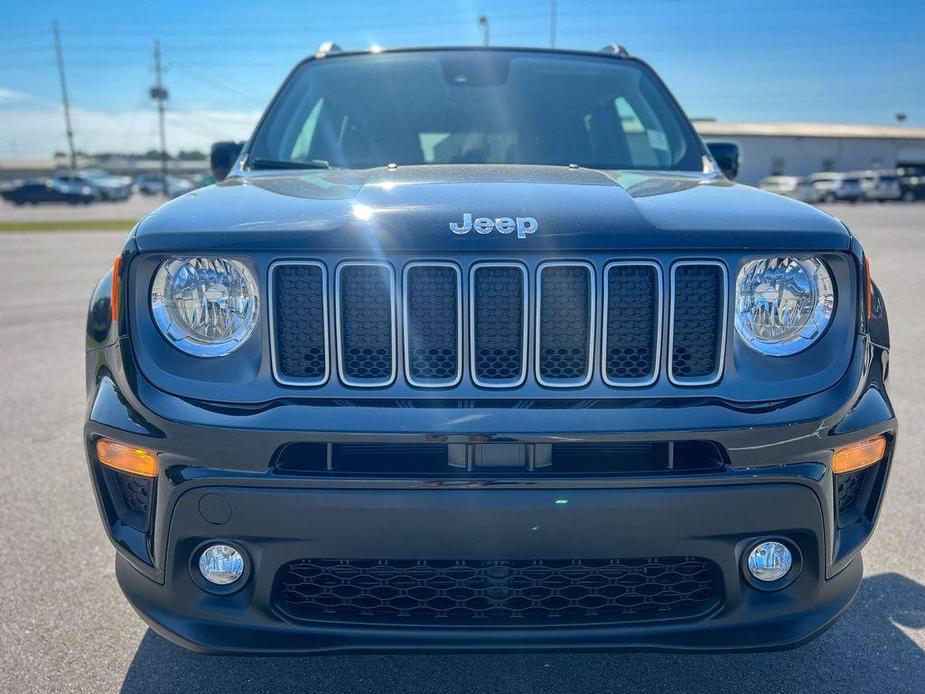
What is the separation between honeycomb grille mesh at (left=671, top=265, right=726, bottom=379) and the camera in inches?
72.1

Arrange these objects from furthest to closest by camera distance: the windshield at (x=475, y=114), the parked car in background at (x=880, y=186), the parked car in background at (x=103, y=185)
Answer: the parked car in background at (x=103, y=185) < the parked car in background at (x=880, y=186) < the windshield at (x=475, y=114)

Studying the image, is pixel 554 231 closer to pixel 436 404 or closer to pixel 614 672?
pixel 436 404

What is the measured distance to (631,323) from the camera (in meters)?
1.83

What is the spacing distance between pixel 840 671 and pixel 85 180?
4951 centimetres

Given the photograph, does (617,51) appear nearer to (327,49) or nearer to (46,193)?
(327,49)

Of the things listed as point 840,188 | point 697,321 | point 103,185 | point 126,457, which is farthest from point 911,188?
point 126,457

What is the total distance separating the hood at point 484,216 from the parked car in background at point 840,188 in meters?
46.1

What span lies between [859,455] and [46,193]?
4666cm

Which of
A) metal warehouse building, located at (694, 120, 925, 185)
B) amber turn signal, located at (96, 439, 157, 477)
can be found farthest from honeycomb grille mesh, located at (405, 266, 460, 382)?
metal warehouse building, located at (694, 120, 925, 185)

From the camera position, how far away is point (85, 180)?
148 ft

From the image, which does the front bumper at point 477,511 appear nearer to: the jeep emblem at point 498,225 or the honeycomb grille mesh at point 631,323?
the honeycomb grille mesh at point 631,323

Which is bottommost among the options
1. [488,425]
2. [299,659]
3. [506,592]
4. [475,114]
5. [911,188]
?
[911,188]

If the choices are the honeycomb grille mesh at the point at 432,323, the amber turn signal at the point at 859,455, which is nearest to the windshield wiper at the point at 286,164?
the honeycomb grille mesh at the point at 432,323

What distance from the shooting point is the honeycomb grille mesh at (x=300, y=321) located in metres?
1.79
